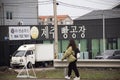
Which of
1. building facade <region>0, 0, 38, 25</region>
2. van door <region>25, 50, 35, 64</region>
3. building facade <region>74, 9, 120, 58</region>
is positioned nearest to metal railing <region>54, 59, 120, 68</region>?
van door <region>25, 50, 35, 64</region>

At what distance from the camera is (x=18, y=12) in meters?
59.8

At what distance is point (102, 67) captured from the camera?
24266 millimetres

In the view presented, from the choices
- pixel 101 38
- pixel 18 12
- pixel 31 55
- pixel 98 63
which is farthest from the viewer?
pixel 18 12

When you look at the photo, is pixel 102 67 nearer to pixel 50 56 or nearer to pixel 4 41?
pixel 50 56

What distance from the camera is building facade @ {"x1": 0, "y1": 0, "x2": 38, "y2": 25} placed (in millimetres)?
56562

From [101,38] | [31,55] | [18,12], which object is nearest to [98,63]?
[31,55]

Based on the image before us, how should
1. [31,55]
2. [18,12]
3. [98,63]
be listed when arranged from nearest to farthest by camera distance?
[98,63]
[31,55]
[18,12]

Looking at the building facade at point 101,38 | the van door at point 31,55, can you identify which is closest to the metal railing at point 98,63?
the van door at point 31,55

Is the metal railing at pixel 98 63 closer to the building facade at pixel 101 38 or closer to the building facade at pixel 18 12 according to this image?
the building facade at pixel 101 38

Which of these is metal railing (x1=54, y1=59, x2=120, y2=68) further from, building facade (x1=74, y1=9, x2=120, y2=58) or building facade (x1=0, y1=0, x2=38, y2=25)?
building facade (x1=0, y1=0, x2=38, y2=25)

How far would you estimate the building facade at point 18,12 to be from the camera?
5656 cm

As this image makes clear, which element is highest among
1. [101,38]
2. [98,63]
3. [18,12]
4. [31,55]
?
[18,12]

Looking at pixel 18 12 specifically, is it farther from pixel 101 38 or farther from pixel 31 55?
pixel 31 55

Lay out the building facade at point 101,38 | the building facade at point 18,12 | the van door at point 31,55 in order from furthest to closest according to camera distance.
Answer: the building facade at point 18,12 < the building facade at point 101,38 < the van door at point 31,55
